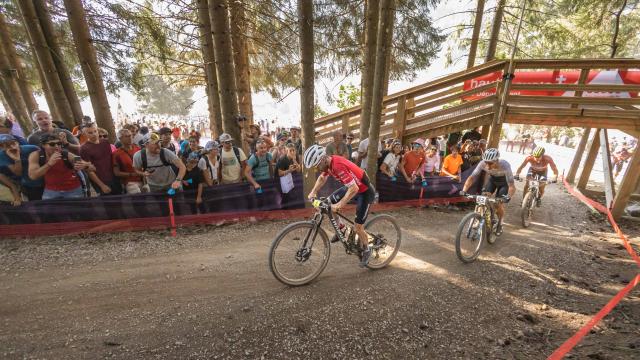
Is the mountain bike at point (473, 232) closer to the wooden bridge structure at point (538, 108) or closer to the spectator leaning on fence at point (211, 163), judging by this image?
the wooden bridge structure at point (538, 108)

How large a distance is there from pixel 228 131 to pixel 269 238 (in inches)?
135

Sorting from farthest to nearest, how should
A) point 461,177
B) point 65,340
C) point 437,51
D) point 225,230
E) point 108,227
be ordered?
point 437,51
point 461,177
point 225,230
point 108,227
point 65,340

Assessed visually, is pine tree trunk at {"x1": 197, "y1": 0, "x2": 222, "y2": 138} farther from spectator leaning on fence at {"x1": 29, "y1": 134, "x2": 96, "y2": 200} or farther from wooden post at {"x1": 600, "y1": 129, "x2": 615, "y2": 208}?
wooden post at {"x1": 600, "y1": 129, "x2": 615, "y2": 208}

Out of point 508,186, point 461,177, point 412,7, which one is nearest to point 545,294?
point 508,186

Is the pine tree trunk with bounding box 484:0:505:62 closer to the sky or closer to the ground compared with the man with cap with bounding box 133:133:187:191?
closer to the sky

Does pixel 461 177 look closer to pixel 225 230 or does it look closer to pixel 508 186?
pixel 508 186

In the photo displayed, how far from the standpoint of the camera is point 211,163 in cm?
662

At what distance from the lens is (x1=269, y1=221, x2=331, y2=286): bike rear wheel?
412cm

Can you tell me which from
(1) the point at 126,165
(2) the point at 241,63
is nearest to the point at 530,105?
(2) the point at 241,63

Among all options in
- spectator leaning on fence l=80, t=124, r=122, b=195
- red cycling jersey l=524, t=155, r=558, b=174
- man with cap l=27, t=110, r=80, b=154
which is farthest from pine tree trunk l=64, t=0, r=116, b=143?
red cycling jersey l=524, t=155, r=558, b=174

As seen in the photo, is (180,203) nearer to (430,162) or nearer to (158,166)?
(158,166)

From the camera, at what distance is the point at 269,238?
236 inches

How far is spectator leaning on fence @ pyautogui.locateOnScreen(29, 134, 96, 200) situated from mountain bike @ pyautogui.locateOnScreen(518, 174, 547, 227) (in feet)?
34.6

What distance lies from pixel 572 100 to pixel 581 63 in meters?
1.00
